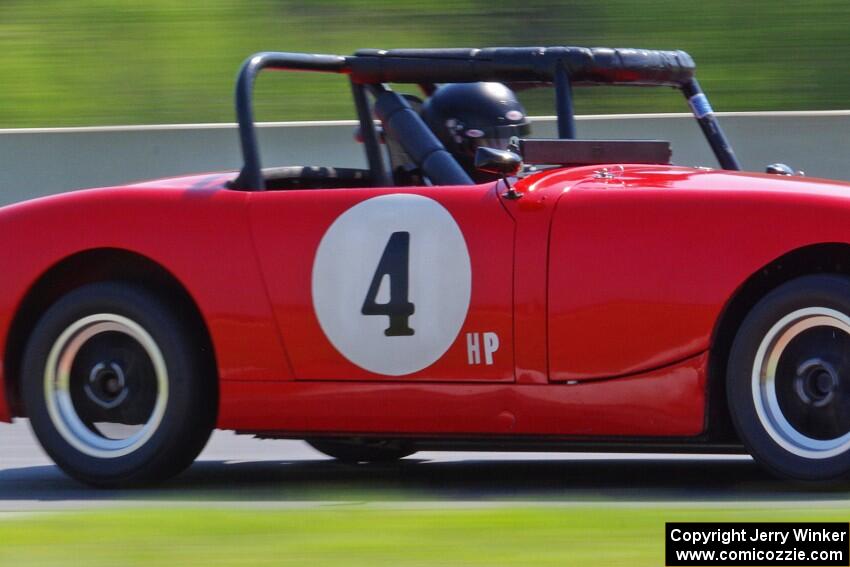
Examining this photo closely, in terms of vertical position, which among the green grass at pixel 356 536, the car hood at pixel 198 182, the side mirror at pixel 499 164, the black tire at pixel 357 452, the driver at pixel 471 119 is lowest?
the black tire at pixel 357 452

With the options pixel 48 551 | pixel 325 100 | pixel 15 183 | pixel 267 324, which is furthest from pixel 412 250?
pixel 325 100

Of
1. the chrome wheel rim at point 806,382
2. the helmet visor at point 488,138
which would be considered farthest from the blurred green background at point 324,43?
the chrome wheel rim at point 806,382

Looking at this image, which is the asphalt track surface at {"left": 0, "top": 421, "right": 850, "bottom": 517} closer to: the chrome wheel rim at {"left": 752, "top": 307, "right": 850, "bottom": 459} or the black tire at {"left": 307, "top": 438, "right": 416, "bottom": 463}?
the black tire at {"left": 307, "top": 438, "right": 416, "bottom": 463}

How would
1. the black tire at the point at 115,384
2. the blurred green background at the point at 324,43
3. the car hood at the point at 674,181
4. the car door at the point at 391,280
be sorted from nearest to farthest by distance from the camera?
the car hood at the point at 674,181 < the car door at the point at 391,280 < the black tire at the point at 115,384 < the blurred green background at the point at 324,43

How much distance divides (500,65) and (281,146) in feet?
16.8

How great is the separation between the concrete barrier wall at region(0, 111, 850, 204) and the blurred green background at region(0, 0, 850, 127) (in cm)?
272

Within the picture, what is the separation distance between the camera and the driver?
586 centimetres

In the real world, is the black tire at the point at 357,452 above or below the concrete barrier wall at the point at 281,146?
below

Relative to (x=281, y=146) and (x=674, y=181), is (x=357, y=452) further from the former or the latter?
(x=281, y=146)

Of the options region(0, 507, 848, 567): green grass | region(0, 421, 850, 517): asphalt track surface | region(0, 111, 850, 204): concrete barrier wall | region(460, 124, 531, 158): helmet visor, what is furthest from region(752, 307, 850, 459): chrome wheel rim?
region(0, 111, 850, 204): concrete barrier wall

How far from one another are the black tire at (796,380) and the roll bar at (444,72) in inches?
47.3

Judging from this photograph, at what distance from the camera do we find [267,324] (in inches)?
208

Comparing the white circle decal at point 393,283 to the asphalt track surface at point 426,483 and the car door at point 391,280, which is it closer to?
the car door at point 391,280

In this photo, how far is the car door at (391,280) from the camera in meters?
5.01
